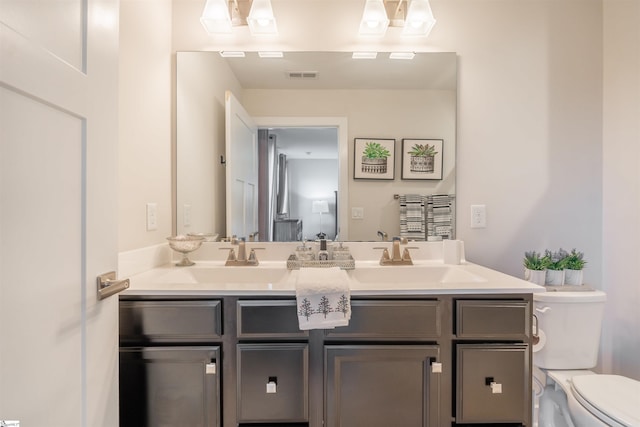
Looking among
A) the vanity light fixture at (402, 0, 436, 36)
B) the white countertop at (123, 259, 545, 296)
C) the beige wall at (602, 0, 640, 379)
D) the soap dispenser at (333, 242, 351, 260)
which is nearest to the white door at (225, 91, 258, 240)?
the white countertop at (123, 259, 545, 296)

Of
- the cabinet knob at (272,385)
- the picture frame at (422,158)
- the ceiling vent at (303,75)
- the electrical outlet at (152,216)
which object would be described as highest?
the ceiling vent at (303,75)

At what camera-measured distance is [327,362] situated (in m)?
1.18

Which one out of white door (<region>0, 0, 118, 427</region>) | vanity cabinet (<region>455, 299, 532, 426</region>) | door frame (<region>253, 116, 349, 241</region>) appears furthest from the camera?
door frame (<region>253, 116, 349, 241</region>)

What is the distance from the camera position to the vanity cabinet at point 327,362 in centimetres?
116

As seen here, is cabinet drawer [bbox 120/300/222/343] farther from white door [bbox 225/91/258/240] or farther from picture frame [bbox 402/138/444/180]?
picture frame [bbox 402/138/444/180]

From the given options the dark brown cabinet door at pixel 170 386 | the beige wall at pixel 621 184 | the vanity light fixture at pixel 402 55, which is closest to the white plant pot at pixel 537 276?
the beige wall at pixel 621 184

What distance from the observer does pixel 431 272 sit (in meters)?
1.60

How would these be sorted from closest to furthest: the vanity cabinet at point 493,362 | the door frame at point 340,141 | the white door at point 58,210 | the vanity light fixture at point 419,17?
the white door at point 58,210, the vanity cabinet at point 493,362, the vanity light fixture at point 419,17, the door frame at point 340,141

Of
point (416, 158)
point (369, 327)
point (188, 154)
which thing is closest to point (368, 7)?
point (416, 158)

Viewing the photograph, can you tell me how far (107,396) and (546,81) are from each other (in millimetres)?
2470

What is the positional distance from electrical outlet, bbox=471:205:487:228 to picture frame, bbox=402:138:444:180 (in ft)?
0.89

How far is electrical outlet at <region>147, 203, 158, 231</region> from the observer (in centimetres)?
154

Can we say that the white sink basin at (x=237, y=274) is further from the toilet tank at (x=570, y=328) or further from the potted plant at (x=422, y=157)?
the toilet tank at (x=570, y=328)

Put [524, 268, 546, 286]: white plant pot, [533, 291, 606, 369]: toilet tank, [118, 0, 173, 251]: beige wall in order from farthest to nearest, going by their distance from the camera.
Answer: [524, 268, 546, 286]: white plant pot, [533, 291, 606, 369]: toilet tank, [118, 0, 173, 251]: beige wall
